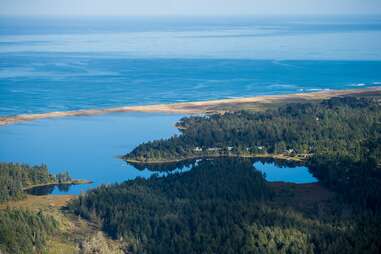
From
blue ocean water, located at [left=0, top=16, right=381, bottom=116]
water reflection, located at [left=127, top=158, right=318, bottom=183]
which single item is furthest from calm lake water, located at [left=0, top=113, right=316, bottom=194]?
blue ocean water, located at [left=0, top=16, right=381, bottom=116]

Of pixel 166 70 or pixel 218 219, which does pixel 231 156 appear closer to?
pixel 218 219

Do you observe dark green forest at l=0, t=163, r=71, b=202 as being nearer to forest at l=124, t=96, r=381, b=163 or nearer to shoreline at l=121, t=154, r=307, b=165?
shoreline at l=121, t=154, r=307, b=165

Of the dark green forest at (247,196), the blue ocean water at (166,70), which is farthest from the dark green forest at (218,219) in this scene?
the blue ocean water at (166,70)

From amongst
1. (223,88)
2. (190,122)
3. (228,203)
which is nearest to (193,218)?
(228,203)

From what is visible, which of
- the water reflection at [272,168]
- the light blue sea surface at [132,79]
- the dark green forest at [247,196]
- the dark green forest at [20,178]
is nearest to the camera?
the dark green forest at [247,196]

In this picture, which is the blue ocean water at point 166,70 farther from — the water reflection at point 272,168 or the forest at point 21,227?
the forest at point 21,227

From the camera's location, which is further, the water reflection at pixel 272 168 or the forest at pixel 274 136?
the forest at pixel 274 136

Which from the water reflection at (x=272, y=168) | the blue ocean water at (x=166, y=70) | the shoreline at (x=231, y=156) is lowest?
the water reflection at (x=272, y=168)
